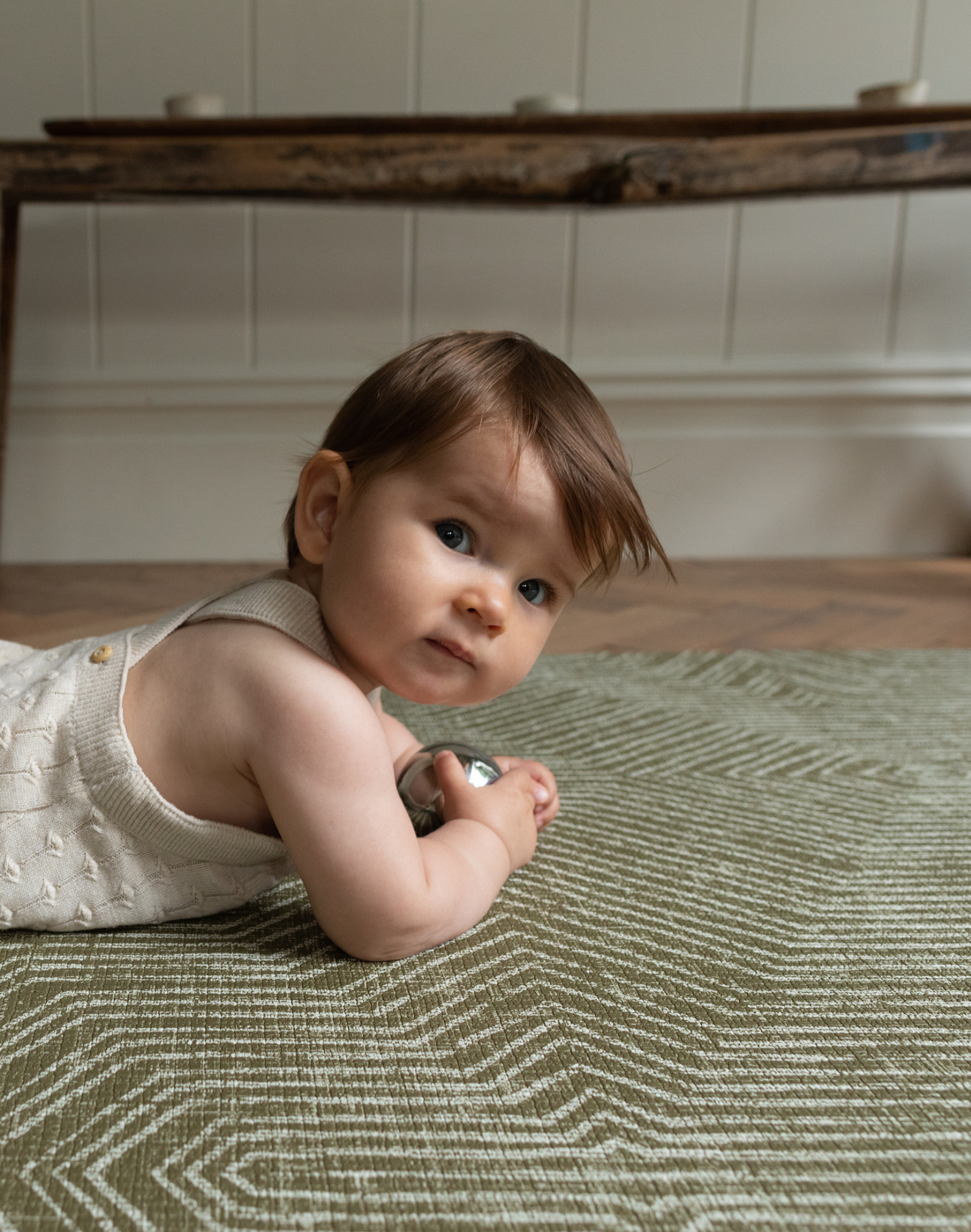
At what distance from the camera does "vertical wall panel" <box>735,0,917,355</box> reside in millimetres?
1858

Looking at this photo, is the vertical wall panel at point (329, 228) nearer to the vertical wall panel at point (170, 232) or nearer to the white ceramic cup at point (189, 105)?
the vertical wall panel at point (170, 232)

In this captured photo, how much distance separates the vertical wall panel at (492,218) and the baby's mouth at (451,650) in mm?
1483

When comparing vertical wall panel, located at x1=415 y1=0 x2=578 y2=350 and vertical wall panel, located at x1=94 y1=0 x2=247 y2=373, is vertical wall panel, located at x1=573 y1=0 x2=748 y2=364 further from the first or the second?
vertical wall panel, located at x1=94 y1=0 x2=247 y2=373

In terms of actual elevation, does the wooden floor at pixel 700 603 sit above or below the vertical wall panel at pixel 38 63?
below

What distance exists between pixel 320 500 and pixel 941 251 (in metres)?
1.74

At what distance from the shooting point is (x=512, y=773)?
679 mm

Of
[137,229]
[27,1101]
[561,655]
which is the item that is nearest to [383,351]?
[137,229]

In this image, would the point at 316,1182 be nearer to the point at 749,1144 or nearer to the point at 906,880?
the point at 749,1144

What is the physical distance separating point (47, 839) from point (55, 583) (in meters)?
1.14

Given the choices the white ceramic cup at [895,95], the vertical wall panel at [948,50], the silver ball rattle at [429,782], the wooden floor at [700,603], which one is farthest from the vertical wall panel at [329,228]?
the silver ball rattle at [429,782]

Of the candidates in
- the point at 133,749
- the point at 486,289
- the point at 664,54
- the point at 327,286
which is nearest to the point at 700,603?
the point at 486,289

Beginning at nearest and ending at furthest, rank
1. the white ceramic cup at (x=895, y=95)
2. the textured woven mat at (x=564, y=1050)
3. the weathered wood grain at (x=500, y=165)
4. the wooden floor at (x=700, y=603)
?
the textured woven mat at (x=564, y=1050) → the wooden floor at (x=700, y=603) → the weathered wood grain at (x=500, y=165) → the white ceramic cup at (x=895, y=95)

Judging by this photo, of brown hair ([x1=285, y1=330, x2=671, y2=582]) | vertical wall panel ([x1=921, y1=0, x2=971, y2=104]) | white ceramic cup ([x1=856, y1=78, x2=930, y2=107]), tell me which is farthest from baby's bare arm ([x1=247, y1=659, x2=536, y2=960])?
vertical wall panel ([x1=921, y1=0, x2=971, y2=104])

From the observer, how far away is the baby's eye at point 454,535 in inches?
20.8
